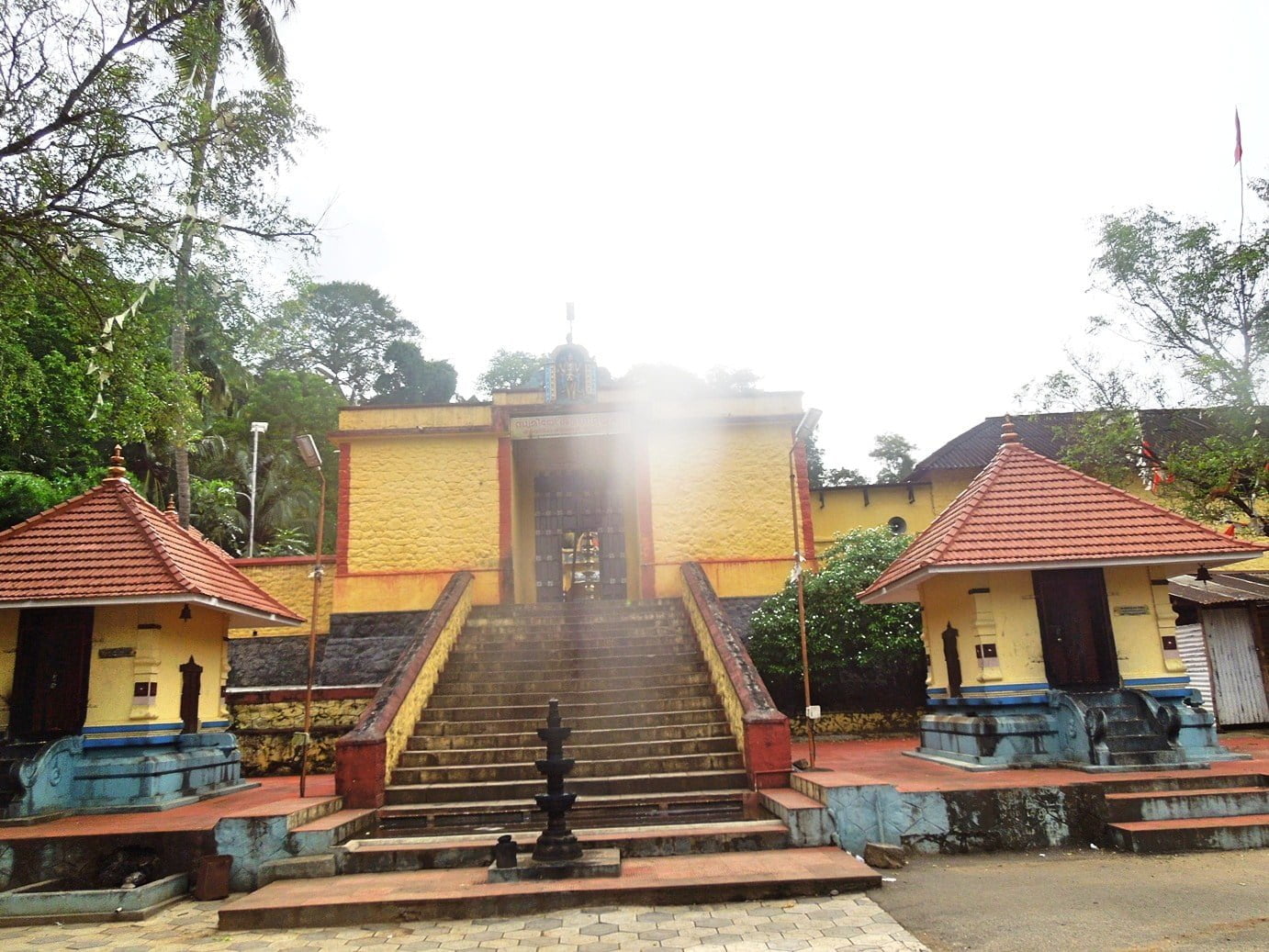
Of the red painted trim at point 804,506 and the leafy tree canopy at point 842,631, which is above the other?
the red painted trim at point 804,506

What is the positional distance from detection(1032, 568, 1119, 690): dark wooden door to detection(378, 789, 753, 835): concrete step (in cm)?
347

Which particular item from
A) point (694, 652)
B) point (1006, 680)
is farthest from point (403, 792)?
point (1006, 680)

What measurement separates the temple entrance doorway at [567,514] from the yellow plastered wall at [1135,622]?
9338mm

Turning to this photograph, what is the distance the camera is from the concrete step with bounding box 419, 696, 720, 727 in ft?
33.0

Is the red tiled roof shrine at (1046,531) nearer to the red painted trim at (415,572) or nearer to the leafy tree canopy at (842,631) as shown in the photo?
the leafy tree canopy at (842,631)

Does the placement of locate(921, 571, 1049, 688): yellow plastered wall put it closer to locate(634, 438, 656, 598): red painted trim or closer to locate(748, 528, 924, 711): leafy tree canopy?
locate(748, 528, 924, 711): leafy tree canopy

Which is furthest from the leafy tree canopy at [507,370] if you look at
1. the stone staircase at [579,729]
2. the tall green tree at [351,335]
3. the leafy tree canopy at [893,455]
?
the stone staircase at [579,729]

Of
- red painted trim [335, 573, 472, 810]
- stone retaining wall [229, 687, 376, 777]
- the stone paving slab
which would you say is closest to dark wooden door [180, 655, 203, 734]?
stone retaining wall [229, 687, 376, 777]

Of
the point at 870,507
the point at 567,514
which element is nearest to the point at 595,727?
the point at 567,514

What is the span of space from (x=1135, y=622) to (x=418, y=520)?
11.1 m

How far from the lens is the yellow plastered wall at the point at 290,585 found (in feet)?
52.5

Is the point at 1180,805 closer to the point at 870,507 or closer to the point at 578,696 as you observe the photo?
the point at 578,696

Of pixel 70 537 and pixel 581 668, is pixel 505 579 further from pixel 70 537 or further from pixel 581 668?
pixel 70 537

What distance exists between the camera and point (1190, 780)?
23.9 ft
